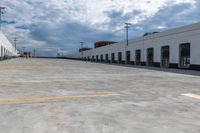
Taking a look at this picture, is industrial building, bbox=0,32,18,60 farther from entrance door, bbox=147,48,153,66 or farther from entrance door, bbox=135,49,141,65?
entrance door, bbox=147,48,153,66

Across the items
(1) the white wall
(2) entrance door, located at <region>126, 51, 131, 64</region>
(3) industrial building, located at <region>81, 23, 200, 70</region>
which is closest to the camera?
(1) the white wall

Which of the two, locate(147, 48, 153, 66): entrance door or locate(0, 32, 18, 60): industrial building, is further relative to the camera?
locate(0, 32, 18, 60): industrial building

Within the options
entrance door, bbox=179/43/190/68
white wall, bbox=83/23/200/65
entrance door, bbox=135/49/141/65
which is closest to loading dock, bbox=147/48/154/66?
white wall, bbox=83/23/200/65

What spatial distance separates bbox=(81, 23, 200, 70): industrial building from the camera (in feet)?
114

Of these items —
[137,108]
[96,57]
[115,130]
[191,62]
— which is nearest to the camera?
[115,130]

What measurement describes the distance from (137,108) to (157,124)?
1954mm

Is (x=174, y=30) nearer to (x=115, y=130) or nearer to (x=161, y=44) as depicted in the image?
(x=161, y=44)

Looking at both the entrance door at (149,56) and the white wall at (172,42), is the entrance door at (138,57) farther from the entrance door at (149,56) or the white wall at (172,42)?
the entrance door at (149,56)

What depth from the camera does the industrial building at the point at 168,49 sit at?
1367 inches

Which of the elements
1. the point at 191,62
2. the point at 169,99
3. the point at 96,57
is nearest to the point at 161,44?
the point at 191,62

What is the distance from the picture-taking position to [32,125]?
6.02 m

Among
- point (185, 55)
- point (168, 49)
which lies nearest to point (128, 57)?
point (168, 49)

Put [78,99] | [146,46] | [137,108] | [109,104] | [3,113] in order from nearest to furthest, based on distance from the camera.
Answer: [3,113] < [137,108] < [109,104] < [78,99] < [146,46]

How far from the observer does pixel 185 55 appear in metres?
36.6
